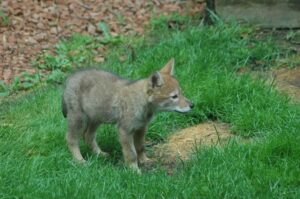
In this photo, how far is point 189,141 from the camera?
9070 mm

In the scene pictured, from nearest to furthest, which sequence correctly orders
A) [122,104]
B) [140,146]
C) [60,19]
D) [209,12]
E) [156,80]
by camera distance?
[156,80] < [122,104] < [140,146] < [209,12] < [60,19]

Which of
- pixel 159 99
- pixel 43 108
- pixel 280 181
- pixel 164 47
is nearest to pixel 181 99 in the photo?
pixel 159 99

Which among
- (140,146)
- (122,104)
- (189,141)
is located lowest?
(189,141)

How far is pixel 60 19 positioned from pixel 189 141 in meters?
5.09

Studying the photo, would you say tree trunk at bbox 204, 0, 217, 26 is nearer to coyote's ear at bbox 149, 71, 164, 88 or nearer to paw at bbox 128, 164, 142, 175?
coyote's ear at bbox 149, 71, 164, 88

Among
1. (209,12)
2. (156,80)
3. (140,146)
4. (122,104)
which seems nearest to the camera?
(156,80)

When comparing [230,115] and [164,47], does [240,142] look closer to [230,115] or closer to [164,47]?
[230,115]

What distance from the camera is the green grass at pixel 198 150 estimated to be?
23.7ft

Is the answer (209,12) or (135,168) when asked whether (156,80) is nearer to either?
(135,168)

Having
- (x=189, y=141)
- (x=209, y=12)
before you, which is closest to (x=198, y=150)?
(x=189, y=141)

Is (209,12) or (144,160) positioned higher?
(209,12)

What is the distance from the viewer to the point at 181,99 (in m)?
8.30

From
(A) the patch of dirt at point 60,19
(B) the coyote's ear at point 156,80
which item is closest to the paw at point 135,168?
(B) the coyote's ear at point 156,80

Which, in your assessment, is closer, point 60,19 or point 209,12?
point 209,12
